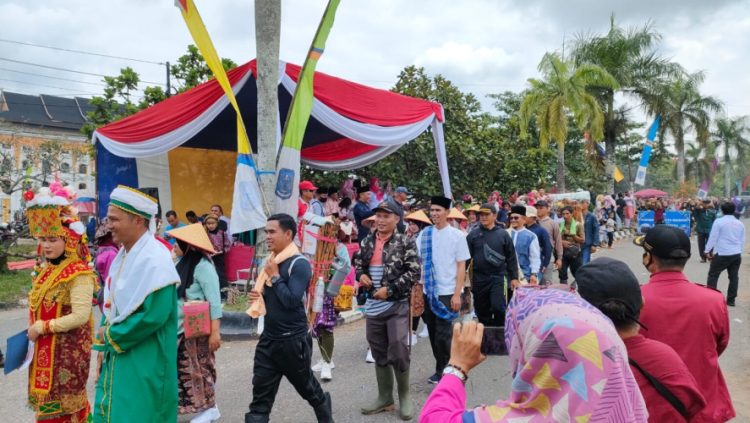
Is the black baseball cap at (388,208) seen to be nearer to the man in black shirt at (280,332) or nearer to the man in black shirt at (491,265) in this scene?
the man in black shirt at (280,332)

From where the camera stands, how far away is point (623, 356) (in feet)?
4.71

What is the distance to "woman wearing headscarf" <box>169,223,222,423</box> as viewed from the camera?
13.3 ft

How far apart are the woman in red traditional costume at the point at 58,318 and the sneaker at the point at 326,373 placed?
7.41ft

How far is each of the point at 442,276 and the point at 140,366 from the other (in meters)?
3.02

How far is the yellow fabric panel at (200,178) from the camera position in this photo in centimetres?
1252

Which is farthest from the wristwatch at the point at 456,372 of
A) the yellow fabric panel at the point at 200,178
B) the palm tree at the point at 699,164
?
the palm tree at the point at 699,164

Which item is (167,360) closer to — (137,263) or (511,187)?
(137,263)

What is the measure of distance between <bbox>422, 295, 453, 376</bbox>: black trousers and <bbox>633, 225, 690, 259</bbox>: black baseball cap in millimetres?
2453

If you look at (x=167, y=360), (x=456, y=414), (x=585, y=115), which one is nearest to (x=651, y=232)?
(x=456, y=414)

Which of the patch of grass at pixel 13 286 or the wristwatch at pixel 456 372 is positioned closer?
the wristwatch at pixel 456 372

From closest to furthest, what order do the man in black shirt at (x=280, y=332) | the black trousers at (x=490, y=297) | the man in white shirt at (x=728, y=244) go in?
the man in black shirt at (x=280, y=332) < the black trousers at (x=490, y=297) < the man in white shirt at (x=728, y=244)

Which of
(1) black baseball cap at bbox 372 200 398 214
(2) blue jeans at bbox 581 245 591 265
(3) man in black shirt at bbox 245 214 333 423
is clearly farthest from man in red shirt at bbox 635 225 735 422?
(2) blue jeans at bbox 581 245 591 265

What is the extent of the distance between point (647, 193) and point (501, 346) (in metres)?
37.2

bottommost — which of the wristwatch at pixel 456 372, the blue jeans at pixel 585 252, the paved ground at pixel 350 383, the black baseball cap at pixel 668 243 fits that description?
the paved ground at pixel 350 383
